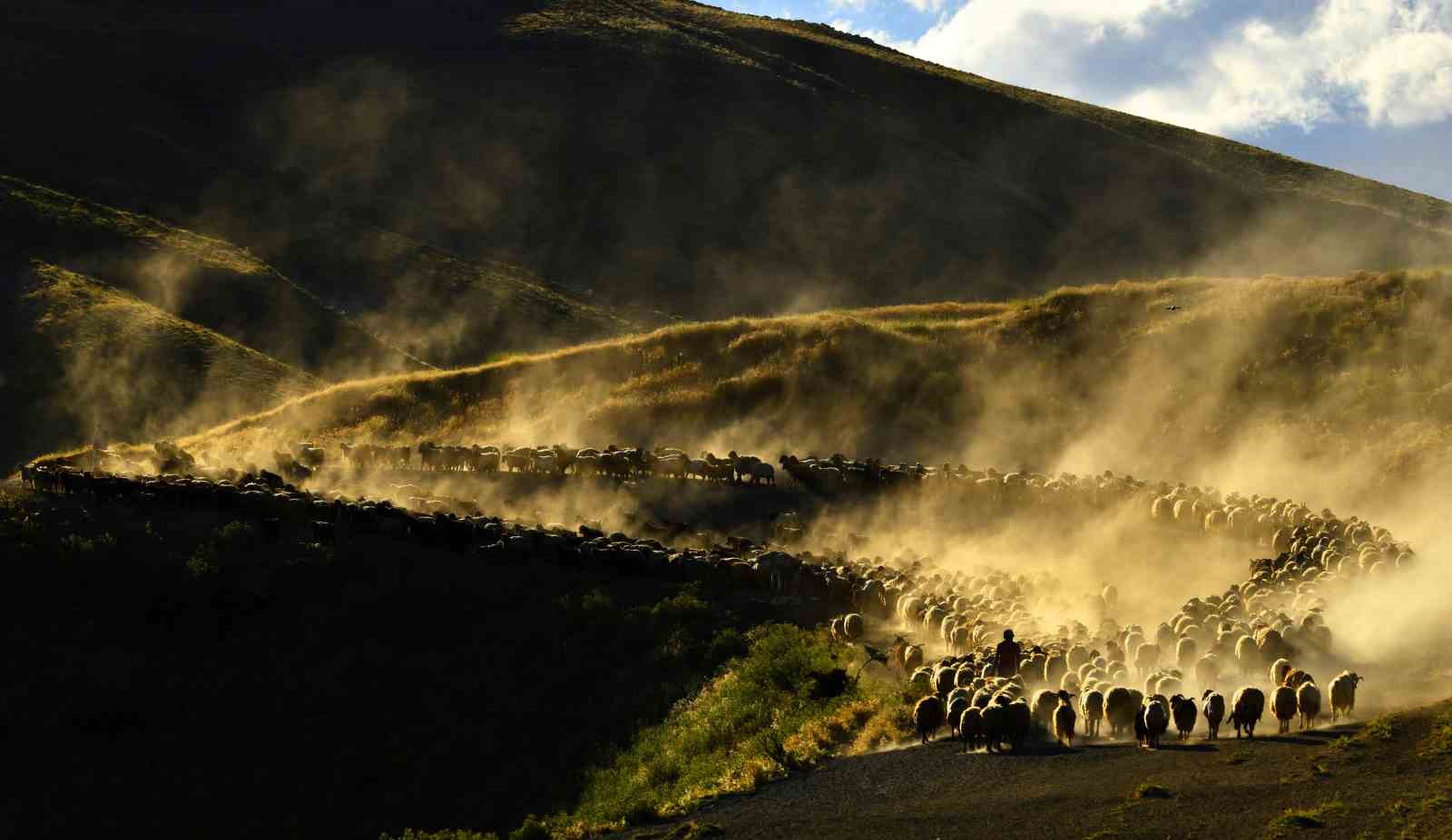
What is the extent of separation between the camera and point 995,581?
3444 cm

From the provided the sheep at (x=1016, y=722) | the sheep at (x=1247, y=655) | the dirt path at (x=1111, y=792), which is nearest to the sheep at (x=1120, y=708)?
the dirt path at (x=1111, y=792)

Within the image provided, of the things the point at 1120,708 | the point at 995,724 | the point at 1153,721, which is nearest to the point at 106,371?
the point at 995,724

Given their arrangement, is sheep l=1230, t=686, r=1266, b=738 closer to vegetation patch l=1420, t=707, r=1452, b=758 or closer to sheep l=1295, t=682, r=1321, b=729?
sheep l=1295, t=682, r=1321, b=729

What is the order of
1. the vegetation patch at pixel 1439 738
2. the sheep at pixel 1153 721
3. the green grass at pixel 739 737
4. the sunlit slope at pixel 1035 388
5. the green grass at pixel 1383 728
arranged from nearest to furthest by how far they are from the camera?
1. the vegetation patch at pixel 1439 738
2. the green grass at pixel 1383 728
3. the sheep at pixel 1153 721
4. the green grass at pixel 739 737
5. the sunlit slope at pixel 1035 388

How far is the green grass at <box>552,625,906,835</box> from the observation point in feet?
76.1

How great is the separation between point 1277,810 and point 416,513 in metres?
28.0

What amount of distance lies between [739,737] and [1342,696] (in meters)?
9.82

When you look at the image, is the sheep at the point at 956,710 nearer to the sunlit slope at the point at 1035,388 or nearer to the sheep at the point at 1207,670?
the sheep at the point at 1207,670

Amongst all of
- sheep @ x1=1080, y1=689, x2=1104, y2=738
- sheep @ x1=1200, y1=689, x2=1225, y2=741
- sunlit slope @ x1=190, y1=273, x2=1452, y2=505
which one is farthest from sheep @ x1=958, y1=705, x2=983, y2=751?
sunlit slope @ x1=190, y1=273, x2=1452, y2=505

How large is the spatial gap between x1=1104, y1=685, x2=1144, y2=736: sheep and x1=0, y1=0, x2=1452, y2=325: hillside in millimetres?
90586

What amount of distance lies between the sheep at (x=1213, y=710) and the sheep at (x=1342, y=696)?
5.23 ft

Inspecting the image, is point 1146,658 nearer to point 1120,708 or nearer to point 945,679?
point 945,679

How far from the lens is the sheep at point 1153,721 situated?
21.2 metres

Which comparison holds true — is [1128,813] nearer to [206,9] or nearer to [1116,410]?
[1116,410]
